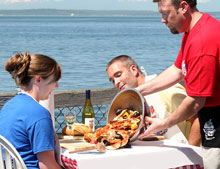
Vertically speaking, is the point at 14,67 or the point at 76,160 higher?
the point at 14,67

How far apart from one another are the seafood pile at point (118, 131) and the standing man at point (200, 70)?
0.16 m

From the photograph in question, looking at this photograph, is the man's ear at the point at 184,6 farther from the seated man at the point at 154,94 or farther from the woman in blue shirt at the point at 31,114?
the seated man at the point at 154,94

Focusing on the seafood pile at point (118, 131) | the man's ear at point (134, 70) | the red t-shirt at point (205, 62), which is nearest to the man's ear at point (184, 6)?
the red t-shirt at point (205, 62)

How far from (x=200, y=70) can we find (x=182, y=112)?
0.99 feet

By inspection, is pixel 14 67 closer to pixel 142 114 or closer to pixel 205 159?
pixel 142 114

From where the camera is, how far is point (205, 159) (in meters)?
3.01

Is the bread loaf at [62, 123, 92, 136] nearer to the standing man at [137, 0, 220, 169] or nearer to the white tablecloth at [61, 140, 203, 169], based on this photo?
the white tablecloth at [61, 140, 203, 169]

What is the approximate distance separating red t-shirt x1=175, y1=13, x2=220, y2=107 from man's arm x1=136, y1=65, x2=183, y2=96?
0.75m

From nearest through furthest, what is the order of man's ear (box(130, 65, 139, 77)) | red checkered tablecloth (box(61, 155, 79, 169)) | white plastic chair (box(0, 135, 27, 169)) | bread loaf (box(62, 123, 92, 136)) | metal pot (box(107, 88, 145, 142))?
white plastic chair (box(0, 135, 27, 169)), red checkered tablecloth (box(61, 155, 79, 169)), metal pot (box(107, 88, 145, 142)), bread loaf (box(62, 123, 92, 136)), man's ear (box(130, 65, 139, 77))

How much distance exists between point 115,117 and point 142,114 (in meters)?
0.41

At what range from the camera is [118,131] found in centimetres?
321

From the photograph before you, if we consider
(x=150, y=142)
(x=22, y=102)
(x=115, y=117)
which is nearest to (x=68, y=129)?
(x=115, y=117)

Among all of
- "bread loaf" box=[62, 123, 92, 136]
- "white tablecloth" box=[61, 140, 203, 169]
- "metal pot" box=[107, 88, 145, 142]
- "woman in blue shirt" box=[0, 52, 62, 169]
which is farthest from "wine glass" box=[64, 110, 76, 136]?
"woman in blue shirt" box=[0, 52, 62, 169]

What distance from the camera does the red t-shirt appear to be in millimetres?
2795
